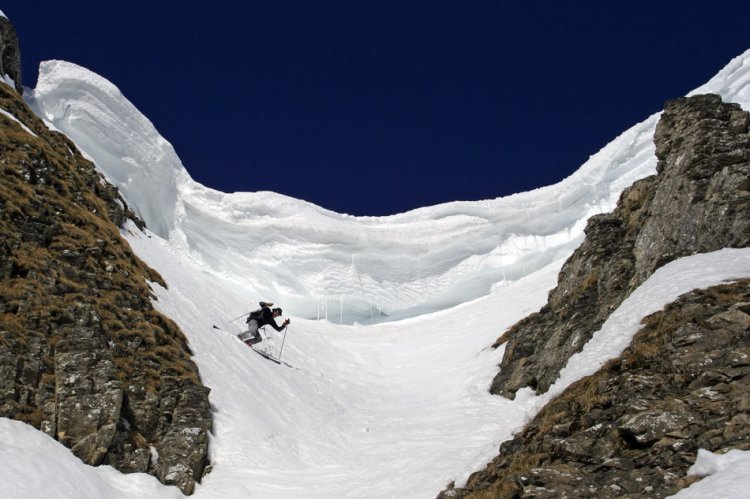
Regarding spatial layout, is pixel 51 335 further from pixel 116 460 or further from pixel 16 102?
pixel 16 102

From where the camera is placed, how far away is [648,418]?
1118 cm

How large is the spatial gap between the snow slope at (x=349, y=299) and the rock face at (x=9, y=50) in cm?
1295

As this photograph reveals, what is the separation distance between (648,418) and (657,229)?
10.4m

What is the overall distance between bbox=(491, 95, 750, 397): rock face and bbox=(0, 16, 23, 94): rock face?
110ft

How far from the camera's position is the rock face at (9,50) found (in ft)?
143

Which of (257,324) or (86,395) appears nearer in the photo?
(86,395)

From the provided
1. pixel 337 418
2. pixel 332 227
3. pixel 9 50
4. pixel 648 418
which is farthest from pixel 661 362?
pixel 332 227

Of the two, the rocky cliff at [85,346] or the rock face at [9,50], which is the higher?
the rock face at [9,50]

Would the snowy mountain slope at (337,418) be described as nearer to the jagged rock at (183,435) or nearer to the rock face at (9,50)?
the jagged rock at (183,435)

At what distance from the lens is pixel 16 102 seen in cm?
3403

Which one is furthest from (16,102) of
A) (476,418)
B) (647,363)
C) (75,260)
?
(647,363)

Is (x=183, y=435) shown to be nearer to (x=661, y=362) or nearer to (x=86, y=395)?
(x=86, y=395)

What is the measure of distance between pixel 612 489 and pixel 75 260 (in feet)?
55.0

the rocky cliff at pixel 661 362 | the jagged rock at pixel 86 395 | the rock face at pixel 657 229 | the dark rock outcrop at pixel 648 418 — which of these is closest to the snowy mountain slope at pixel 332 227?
the rock face at pixel 657 229
